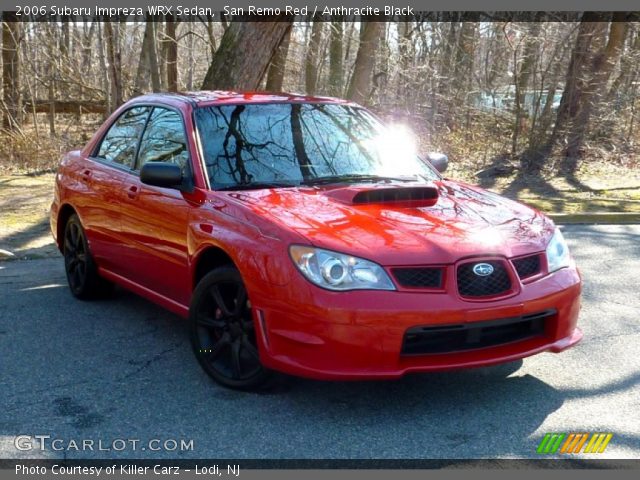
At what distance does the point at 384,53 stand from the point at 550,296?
15.9 m

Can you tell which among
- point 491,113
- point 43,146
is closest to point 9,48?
point 43,146

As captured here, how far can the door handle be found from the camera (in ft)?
18.7

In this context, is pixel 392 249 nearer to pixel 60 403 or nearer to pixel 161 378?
pixel 161 378

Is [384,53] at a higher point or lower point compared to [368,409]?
higher

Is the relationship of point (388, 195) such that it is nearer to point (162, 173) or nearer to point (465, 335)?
point (465, 335)

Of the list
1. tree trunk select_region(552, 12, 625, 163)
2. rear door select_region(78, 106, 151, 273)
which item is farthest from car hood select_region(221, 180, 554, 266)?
tree trunk select_region(552, 12, 625, 163)

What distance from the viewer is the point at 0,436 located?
13.3 feet

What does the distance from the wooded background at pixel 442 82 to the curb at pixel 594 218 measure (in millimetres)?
4240

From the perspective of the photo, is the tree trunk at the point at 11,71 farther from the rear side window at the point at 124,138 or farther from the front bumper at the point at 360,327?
the front bumper at the point at 360,327

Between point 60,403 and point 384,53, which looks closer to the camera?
point 60,403

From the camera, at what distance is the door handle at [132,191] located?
5.69 m

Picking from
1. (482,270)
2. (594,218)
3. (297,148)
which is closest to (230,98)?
(297,148)

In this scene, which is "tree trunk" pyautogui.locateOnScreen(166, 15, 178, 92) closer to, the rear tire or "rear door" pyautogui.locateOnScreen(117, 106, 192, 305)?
the rear tire

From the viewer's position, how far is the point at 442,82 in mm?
17984
